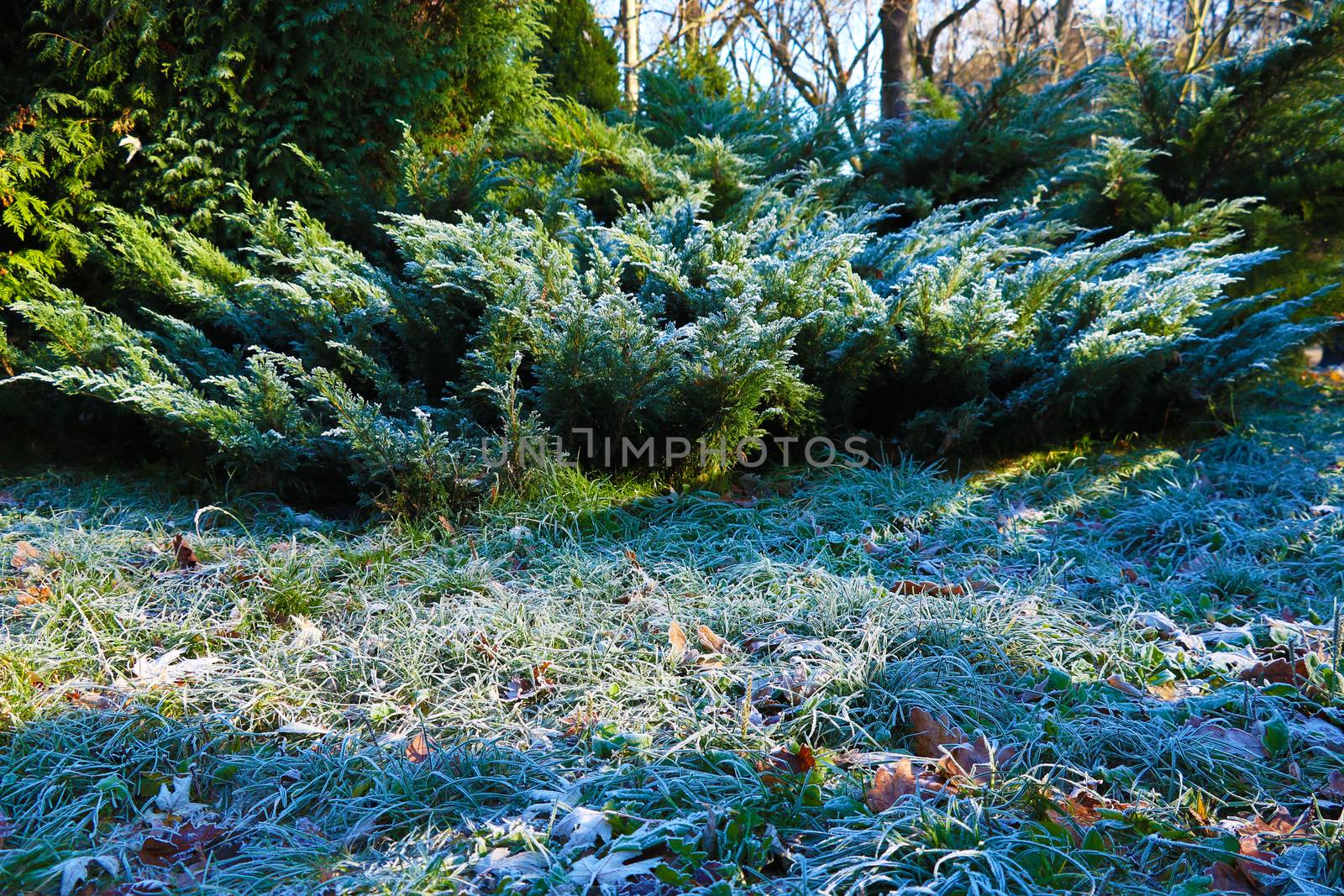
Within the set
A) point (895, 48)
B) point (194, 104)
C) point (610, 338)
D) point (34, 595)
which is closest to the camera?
point (34, 595)

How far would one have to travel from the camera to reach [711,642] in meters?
2.10

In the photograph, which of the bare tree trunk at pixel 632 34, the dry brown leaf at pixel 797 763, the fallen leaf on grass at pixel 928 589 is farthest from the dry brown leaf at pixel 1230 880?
the bare tree trunk at pixel 632 34

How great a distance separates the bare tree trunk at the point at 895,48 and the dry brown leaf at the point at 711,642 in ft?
19.6

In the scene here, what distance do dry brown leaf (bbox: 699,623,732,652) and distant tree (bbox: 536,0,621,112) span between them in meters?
4.86

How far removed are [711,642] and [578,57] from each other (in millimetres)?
5349

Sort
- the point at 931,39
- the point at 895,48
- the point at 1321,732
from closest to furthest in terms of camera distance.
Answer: the point at 1321,732
the point at 895,48
the point at 931,39

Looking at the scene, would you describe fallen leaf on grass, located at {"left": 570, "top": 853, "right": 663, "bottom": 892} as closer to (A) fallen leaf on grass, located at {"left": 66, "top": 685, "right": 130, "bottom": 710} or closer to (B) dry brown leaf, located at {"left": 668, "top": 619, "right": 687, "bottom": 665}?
(B) dry brown leaf, located at {"left": 668, "top": 619, "right": 687, "bottom": 665}

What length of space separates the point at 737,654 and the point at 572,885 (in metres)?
0.80

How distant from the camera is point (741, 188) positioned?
4.24 m

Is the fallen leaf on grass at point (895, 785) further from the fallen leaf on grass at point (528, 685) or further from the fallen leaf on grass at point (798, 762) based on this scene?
the fallen leaf on grass at point (528, 685)

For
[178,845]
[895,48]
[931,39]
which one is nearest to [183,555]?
[178,845]

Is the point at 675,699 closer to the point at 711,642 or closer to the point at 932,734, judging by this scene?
the point at 711,642

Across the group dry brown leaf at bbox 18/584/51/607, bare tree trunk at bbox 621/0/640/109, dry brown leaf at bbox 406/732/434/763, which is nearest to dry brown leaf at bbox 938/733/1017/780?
dry brown leaf at bbox 406/732/434/763

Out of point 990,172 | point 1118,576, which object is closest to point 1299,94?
point 990,172
